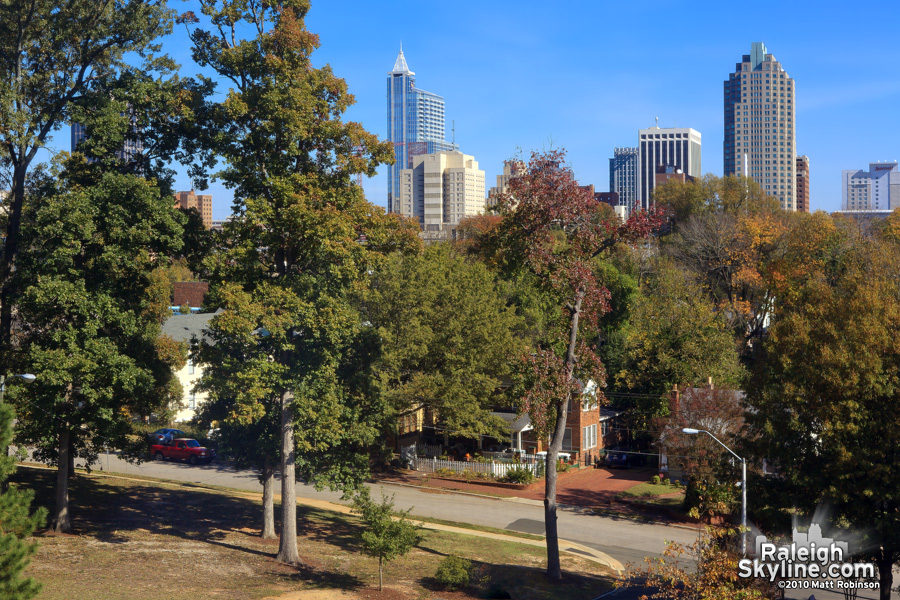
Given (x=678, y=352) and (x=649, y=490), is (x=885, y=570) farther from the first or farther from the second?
(x=678, y=352)

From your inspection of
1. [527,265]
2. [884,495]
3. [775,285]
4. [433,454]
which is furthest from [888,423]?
[775,285]

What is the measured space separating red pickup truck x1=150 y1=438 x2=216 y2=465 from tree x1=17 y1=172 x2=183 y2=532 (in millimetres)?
20297

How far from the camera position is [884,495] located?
18.3 meters

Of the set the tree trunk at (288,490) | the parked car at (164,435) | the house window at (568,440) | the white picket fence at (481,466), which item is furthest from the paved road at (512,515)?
the house window at (568,440)

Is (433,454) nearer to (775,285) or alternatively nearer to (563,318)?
(563,318)

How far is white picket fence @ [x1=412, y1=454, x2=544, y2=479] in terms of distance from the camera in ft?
140

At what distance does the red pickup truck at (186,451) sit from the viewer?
4625cm

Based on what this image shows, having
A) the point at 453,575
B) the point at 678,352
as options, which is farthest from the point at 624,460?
the point at 453,575

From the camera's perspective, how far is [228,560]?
2408 cm

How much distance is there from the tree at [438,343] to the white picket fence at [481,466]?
1.96 meters

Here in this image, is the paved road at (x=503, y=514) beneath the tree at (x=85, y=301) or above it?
beneath

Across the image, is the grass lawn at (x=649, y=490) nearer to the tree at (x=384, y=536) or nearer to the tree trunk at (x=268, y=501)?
the tree trunk at (x=268, y=501)

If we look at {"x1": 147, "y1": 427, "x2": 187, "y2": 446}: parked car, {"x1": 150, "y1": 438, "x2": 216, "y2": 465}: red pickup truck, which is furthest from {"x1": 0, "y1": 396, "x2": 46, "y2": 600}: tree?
{"x1": 147, "y1": 427, "x2": 187, "y2": 446}: parked car

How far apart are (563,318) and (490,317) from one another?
1804 cm
